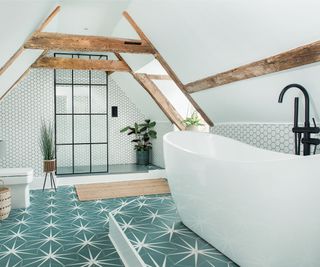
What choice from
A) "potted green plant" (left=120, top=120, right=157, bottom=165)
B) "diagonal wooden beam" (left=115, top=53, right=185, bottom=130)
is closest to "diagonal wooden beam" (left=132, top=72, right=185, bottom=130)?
"diagonal wooden beam" (left=115, top=53, right=185, bottom=130)

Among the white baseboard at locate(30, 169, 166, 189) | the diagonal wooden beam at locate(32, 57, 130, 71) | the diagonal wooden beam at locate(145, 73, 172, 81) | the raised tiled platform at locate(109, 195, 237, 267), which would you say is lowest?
the white baseboard at locate(30, 169, 166, 189)

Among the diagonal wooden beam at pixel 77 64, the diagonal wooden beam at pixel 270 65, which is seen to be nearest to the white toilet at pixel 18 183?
the diagonal wooden beam at pixel 77 64

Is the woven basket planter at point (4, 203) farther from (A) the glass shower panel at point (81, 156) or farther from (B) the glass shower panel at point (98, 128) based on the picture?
(B) the glass shower panel at point (98, 128)

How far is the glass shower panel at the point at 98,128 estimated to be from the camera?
6789 mm

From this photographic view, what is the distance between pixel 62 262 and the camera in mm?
2559

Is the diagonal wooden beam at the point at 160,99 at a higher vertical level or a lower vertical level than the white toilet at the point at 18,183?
higher

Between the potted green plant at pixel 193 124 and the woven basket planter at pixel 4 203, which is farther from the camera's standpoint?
the potted green plant at pixel 193 124

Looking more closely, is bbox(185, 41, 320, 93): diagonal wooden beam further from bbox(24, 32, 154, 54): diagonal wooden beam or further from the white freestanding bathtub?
bbox(24, 32, 154, 54): diagonal wooden beam

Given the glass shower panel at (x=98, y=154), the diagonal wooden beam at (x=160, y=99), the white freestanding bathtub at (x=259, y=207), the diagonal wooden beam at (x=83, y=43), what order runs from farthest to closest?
the glass shower panel at (x=98, y=154) < the diagonal wooden beam at (x=160, y=99) < the diagonal wooden beam at (x=83, y=43) < the white freestanding bathtub at (x=259, y=207)

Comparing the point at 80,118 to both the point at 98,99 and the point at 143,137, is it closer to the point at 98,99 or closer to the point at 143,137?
the point at 98,99

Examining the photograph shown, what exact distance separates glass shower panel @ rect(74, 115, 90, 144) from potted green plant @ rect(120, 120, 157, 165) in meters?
0.72

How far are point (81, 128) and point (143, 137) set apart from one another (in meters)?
1.30

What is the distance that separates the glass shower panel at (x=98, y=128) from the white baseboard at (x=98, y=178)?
4.55ft

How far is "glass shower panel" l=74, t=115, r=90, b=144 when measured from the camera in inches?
260
